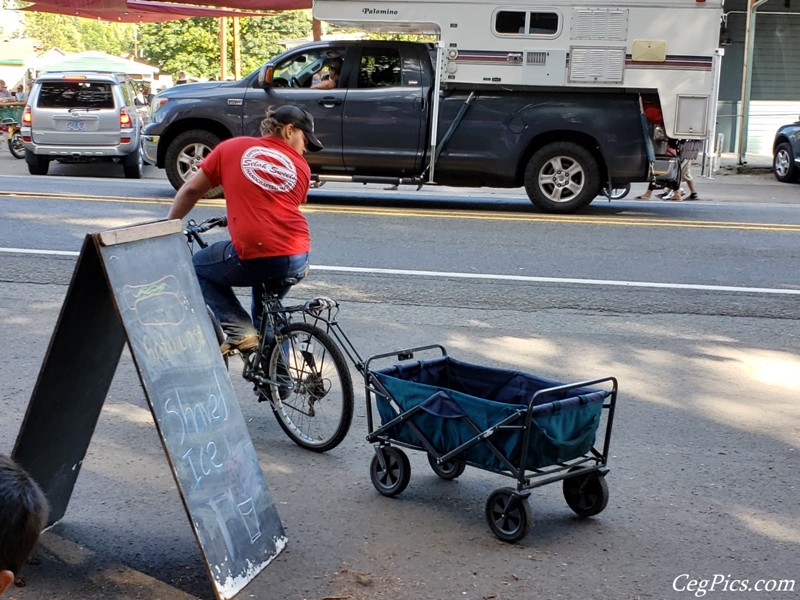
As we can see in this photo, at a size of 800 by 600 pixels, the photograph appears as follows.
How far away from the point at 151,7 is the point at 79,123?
10.7 metres

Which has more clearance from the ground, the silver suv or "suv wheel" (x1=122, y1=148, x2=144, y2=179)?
the silver suv

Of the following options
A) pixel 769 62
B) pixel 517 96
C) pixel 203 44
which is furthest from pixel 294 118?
pixel 203 44

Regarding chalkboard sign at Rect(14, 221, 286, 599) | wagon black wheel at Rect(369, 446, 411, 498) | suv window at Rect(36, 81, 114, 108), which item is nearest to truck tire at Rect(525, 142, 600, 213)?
suv window at Rect(36, 81, 114, 108)

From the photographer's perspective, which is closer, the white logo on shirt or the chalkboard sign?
the chalkboard sign

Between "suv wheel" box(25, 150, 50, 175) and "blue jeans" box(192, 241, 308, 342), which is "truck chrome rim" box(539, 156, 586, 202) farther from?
"suv wheel" box(25, 150, 50, 175)

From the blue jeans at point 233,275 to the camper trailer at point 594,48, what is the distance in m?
8.48

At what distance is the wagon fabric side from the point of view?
4422 millimetres

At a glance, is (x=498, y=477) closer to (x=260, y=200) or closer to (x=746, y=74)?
(x=260, y=200)

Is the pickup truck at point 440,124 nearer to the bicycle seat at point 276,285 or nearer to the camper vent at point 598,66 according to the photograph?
the camper vent at point 598,66

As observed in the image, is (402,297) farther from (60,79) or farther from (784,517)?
(60,79)

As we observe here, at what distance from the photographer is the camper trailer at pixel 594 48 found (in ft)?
44.2

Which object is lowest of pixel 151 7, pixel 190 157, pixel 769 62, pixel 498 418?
pixel 498 418

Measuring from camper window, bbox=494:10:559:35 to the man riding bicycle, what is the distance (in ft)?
28.8

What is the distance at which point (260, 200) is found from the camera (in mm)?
5336
